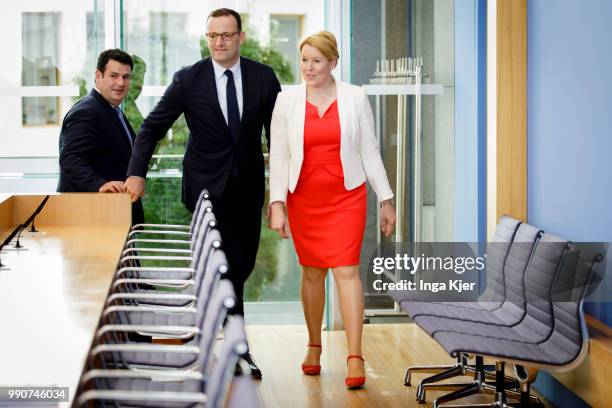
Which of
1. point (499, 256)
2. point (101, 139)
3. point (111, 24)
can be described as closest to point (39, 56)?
point (111, 24)

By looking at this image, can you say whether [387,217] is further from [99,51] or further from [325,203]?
[99,51]

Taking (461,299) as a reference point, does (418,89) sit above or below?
above

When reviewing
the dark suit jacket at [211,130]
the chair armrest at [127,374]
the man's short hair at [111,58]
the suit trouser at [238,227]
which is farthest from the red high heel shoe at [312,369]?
the chair armrest at [127,374]

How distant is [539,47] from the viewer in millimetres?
4977

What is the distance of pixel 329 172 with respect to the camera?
4.90 m

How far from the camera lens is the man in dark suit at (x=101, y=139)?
16.8 feet

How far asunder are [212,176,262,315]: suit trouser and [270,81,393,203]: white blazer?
0.74 ft

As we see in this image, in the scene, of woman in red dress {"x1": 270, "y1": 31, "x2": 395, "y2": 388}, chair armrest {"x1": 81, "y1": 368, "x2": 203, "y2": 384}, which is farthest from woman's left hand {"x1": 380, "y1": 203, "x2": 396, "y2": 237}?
chair armrest {"x1": 81, "y1": 368, "x2": 203, "y2": 384}

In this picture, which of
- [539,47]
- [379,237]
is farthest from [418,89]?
[539,47]

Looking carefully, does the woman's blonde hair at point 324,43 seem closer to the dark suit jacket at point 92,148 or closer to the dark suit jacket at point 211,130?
the dark suit jacket at point 211,130

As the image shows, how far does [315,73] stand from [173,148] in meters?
1.80

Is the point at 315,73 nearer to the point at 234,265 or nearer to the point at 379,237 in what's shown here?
the point at 234,265

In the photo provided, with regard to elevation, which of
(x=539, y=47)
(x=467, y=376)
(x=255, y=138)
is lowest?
(x=467, y=376)

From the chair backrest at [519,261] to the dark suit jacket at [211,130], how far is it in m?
1.32
